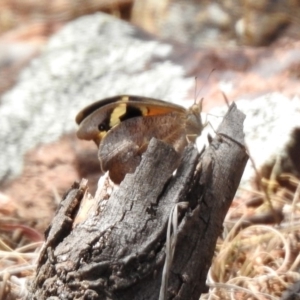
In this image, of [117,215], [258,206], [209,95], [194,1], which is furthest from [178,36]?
[117,215]

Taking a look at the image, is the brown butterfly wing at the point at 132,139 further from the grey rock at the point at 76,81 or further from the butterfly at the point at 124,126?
the grey rock at the point at 76,81

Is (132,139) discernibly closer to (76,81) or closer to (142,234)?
(142,234)

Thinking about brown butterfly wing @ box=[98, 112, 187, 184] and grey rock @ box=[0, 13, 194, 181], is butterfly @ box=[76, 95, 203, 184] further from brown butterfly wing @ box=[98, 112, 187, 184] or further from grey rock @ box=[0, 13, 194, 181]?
Answer: grey rock @ box=[0, 13, 194, 181]

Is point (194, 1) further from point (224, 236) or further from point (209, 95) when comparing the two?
point (224, 236)

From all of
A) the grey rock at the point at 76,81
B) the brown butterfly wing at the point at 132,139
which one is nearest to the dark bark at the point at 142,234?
the brown butterfly wing at the point at 132,139

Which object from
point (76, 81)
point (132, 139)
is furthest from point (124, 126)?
point (76, 81)

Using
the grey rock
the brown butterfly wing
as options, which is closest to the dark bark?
the brown butterfly wing
